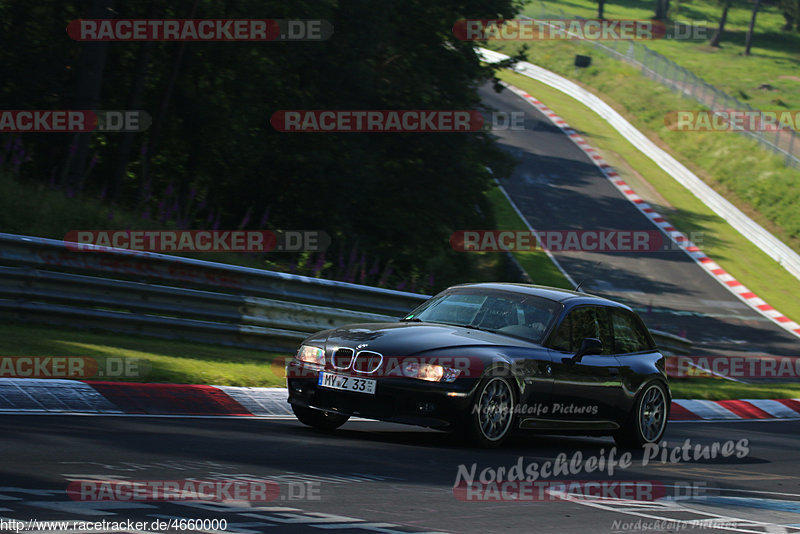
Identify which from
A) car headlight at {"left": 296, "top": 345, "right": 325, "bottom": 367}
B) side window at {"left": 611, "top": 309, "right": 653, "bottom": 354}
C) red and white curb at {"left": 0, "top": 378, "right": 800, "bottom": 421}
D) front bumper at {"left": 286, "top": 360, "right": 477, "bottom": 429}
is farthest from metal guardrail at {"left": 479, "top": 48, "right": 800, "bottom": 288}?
front bumper at {"left": 286, "top": 360, "right": 477, "bottom": 429}

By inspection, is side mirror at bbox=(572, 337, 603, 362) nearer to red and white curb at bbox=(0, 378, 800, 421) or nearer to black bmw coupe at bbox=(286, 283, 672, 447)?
black bmw coupe at bbox=(286, 283, 672, 447)

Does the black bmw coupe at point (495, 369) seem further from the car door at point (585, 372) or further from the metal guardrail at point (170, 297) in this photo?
the metal guardrail at point (170, 297)

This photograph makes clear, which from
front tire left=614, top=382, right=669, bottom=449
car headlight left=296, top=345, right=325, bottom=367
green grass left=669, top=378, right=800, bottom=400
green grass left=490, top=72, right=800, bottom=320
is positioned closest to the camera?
car headlight left=296, top=345, right=325, bottom=367

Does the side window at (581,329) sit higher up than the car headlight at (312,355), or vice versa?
the side window at (581,329)

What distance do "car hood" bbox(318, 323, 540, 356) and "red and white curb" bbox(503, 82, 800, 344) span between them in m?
20.5

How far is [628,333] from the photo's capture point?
10.7 m

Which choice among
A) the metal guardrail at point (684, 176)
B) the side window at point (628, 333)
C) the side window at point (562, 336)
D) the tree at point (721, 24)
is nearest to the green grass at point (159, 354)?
the side window at point (562, 336)

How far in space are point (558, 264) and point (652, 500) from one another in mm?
23238

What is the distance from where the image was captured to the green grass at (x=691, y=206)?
3183 cm

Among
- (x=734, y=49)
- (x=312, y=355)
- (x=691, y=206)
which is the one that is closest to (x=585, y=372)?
(x=312, y=355)

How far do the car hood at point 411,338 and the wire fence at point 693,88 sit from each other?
3655 centimetres

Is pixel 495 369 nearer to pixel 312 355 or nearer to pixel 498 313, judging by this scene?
pixel 498 313

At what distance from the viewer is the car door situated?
9414mm

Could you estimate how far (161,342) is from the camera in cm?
1188
